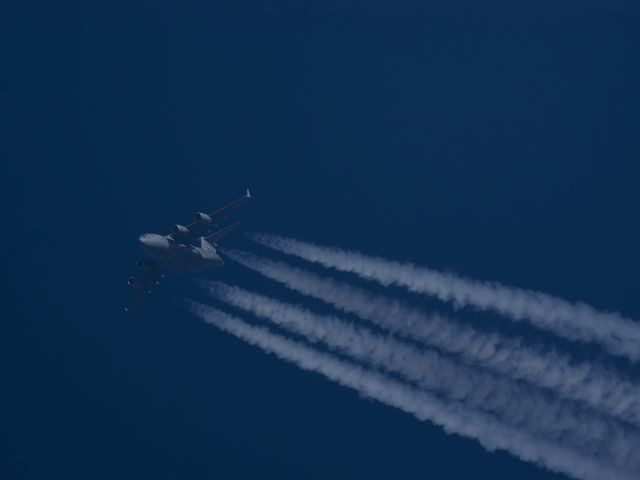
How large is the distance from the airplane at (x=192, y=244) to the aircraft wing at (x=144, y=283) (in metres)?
4.18

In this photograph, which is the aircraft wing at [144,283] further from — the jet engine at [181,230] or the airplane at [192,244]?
the jet engine at [181,230]

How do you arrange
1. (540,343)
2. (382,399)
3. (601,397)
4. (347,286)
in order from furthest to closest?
1. (347,286)
2. (382,399)
3. (540,343)
4. (601,397)

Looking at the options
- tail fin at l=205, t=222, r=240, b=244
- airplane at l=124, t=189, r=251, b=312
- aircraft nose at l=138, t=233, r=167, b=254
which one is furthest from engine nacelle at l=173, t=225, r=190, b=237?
tail fin at l=205, t=222, r=240, b=244

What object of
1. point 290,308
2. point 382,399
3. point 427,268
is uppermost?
point 427,268

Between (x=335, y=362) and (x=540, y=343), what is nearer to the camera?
(x=540, y=343)

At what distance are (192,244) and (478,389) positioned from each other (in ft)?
89.9

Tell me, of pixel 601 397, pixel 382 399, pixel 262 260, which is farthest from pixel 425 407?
pixel 262 260

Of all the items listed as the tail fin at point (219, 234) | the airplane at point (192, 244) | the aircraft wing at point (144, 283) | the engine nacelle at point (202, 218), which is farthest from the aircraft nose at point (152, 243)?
the aircraft wing at point (144, 283)

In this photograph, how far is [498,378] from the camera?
67875 millimetres

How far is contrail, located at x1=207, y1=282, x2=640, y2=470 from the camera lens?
199 feet

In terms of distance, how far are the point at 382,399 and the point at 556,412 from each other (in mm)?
14102

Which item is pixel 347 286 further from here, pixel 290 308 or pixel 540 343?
pixel 540 343

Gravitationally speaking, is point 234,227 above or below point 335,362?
above

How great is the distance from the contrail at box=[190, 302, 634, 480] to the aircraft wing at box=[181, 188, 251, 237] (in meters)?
8.55
